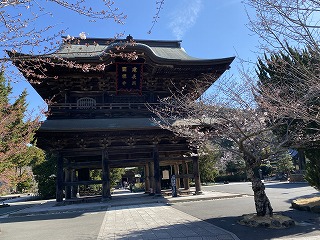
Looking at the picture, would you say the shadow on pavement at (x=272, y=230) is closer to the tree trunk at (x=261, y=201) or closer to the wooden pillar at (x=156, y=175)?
the tree trunk at (x=261, y=201)

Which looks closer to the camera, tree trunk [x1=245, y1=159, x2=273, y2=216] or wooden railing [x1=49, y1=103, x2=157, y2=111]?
tree trunk [x1=245, y1=159, x2=273, y2=216]

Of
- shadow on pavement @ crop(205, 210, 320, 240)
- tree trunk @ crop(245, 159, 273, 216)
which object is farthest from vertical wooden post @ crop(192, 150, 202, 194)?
tree trunk @ crop(245, 159, 273, 216)

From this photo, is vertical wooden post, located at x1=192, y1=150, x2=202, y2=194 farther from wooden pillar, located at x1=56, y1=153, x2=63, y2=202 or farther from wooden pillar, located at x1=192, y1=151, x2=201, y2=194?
wooden pillar, located at x1=56, y1=153, x2=63, y2=202

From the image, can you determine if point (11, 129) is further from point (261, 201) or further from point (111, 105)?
point (261, 201)

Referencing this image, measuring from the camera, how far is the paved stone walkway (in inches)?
286

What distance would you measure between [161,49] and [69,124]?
30.7ft

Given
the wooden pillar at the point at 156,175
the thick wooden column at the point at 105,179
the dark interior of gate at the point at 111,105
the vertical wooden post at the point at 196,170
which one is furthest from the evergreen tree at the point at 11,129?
the vertical wooden post at the point at 196,170

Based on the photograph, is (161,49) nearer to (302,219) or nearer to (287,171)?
(302,219)

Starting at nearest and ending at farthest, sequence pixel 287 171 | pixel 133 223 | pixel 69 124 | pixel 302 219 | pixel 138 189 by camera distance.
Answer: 1. pixel 302 219
2. pixel 133 223
3. pixel 69 124
4. pixel 138 189
5. pixel 287 171

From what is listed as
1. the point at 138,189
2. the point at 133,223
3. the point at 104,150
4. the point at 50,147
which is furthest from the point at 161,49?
the point at 138,189

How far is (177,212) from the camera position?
11.3 meters

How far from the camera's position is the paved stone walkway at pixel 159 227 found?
7.26 meters

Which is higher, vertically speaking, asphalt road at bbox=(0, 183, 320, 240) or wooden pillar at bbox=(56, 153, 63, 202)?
wooden pillar at bbox=(56, 153, 63, 202)

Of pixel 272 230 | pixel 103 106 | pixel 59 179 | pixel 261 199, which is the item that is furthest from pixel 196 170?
pixel 272 230
